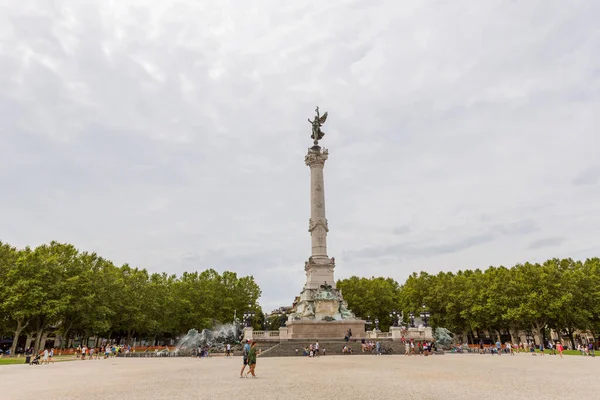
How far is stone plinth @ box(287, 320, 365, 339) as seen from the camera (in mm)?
46688

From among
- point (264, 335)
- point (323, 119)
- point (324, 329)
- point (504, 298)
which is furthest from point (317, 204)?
point (504, 298)

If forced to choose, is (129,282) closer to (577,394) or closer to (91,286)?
(91,286)

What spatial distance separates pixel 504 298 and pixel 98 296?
53.1m

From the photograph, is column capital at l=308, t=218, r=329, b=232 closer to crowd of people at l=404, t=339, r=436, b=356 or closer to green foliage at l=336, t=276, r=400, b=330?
crowd of people at l=404, t=339, r=436, b=356

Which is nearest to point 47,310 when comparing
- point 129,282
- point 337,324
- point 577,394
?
point 129,282

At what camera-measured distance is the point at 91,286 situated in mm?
48312

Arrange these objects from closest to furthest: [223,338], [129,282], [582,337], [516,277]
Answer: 1. [223,338]
2. [516,277]
3. [129,282]
4. [582,337]

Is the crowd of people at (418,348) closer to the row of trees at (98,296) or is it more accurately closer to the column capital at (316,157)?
the column capital at (316,157)

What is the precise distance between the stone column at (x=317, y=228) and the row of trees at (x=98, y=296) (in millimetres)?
22244

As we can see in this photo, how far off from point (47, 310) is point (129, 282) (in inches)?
746

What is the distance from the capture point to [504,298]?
53.8 metres

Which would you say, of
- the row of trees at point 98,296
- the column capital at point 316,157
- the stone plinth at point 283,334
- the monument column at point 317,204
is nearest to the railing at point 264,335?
the stone plinth at point 283,334

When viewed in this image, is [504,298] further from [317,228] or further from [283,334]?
[283,334]

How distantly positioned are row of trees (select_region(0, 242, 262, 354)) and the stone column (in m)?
22.2
